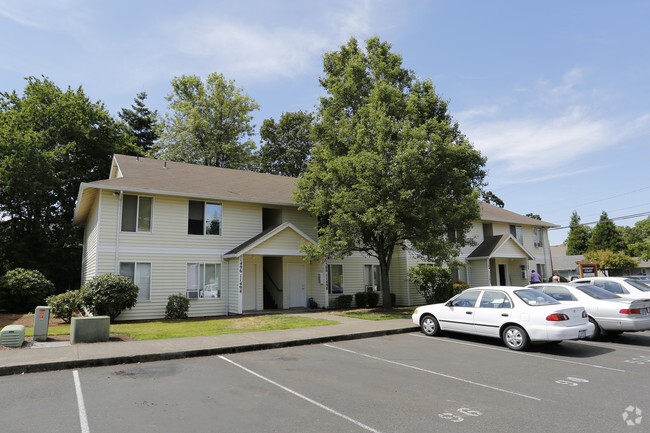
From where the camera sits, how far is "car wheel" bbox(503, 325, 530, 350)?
983 centimetres

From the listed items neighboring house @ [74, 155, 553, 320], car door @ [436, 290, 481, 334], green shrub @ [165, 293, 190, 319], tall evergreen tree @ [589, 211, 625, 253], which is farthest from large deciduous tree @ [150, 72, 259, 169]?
tall evergreen tree @ [589, 211, 625, 253]

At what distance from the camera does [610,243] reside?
6259 centimetres

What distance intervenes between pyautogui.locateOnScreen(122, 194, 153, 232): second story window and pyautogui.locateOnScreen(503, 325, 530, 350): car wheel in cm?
1501

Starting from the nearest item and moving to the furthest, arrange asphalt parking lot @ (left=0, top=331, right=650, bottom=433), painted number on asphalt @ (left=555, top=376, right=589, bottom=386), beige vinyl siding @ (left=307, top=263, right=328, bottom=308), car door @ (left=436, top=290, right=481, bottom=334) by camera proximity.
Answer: asphalt parking lot @ (left=0, top=331, right=650, bottom=433) → painted number on asphalt @ (left=555, top=376, right=589, bottom=386) → car door @ (left=436, top=290, right=481, bottom=334) → beige vinyl siding @ (left=307, top=263, right=328, bottom=308)

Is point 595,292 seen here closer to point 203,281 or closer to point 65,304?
point 203,281

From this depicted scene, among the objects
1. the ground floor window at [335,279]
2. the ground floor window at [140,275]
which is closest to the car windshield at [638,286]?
the ground floor window at [335,279]

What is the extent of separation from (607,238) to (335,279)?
5929 cm

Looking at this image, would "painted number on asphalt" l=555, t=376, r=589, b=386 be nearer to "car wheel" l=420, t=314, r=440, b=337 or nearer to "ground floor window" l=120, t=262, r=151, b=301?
"car wheel" l=420, t=314, r=440, b=337

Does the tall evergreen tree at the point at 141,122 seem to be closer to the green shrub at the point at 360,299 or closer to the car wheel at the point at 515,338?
the green shrub at the point at 360,299

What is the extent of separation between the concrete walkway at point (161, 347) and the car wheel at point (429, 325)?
3.20 feet

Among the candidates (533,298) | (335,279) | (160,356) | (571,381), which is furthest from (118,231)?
(571,381)

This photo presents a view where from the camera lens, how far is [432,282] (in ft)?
77.3

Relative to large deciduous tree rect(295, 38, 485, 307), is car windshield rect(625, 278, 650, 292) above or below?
below

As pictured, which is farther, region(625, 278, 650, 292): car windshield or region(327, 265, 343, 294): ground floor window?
region(327, 265, 343, 294): ground floor window
